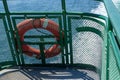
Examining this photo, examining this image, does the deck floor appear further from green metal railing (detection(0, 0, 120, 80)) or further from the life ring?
the life ring

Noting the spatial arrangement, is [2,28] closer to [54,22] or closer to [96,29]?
[54,22]

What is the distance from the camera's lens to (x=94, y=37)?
378cm

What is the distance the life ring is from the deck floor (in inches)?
11.5

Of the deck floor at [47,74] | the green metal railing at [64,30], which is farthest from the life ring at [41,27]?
the deck floor at [47,74]

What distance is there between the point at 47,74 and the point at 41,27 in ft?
2.66

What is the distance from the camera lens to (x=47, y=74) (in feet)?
13.2

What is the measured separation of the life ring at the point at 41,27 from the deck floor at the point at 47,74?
292mm

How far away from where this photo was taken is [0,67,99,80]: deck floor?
392cm

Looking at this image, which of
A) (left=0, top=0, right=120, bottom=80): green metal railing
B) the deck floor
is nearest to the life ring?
(left=0, top=0, right=120, bottom=80): green metal railing

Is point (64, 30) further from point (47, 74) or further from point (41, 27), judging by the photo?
point (47, 74)

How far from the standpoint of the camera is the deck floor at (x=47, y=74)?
392cm

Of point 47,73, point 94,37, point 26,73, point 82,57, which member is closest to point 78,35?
point 94,37

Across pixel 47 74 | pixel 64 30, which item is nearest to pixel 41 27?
pixel 64 30

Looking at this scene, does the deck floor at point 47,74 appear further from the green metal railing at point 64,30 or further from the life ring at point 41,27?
the life ring at point 41,27
